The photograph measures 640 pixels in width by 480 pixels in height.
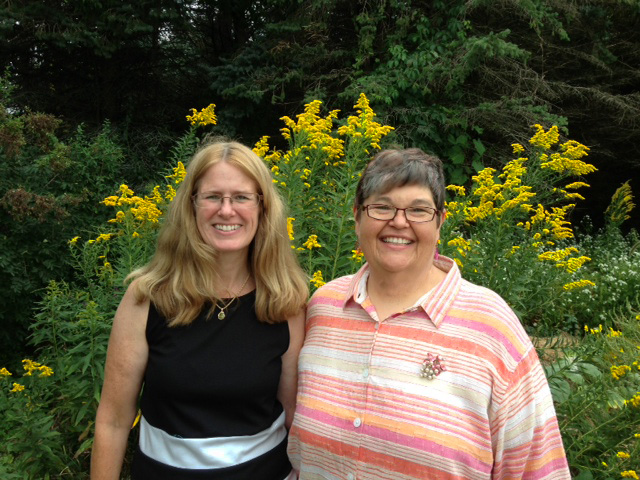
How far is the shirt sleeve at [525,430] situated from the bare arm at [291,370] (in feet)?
2.42

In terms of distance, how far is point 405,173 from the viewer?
5.30ft

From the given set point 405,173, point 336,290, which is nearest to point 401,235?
point 405,173

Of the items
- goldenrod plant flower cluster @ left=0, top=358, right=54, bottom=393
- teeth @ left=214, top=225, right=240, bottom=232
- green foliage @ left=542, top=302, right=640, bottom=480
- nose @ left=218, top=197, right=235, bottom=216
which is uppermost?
nose @ left=218, top=197, right=235, bottom=216

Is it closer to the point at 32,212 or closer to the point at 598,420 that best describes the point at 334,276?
the point at 598,420

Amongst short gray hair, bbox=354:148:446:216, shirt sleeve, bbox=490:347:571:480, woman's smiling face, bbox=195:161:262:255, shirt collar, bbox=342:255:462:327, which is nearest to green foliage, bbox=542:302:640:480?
shirt sleeve, bbox=490:347:571:480

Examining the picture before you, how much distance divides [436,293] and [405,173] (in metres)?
0.38

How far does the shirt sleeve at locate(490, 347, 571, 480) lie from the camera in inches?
57.9

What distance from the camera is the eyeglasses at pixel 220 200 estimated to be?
1.83 m

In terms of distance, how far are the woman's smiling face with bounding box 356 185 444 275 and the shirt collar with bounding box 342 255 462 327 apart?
0.09 meters

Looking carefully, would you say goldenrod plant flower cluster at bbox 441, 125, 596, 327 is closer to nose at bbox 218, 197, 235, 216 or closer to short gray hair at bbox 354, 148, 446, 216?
short gray hair at bbox 354, 148, 446, 216

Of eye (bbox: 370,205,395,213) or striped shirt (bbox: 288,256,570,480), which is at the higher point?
eye (bbox: 370,205,395,213)

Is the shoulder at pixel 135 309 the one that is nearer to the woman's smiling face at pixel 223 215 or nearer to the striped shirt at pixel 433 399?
the woman's smiling face at pixel 223 215

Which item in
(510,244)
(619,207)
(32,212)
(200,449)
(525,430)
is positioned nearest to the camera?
(525,430)

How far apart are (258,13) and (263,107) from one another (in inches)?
91.4
